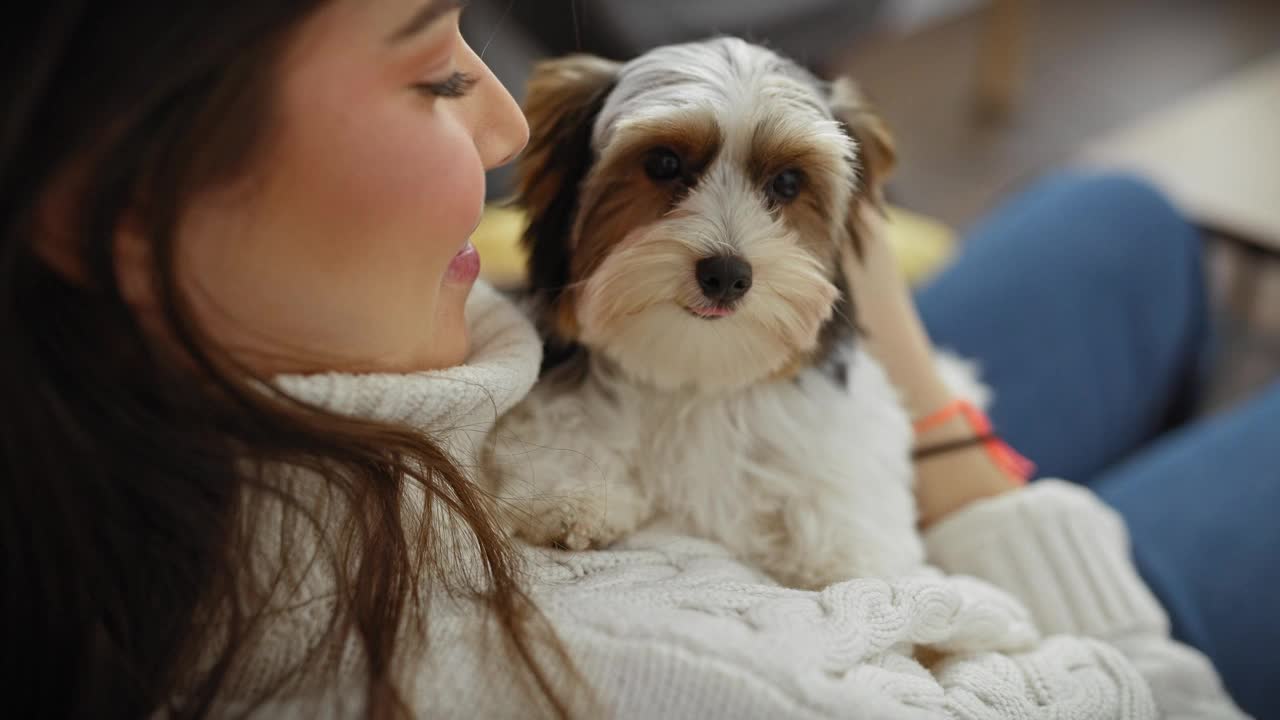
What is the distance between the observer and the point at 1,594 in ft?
2.68

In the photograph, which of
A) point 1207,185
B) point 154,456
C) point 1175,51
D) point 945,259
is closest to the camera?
point 154,456

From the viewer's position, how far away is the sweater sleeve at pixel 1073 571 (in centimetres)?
125

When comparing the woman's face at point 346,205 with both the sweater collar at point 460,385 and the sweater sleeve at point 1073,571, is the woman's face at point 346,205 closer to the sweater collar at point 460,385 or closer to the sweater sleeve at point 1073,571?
the sweater collar at point 460,385

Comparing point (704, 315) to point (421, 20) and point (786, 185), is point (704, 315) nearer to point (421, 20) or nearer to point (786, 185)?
point (786, 185)

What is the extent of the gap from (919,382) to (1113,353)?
0.61 m

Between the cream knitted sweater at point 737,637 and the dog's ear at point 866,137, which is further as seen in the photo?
the dog's ear at point 866,137

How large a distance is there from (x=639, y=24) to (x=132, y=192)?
292cm

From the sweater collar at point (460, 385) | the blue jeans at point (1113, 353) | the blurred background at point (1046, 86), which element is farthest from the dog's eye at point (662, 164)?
the blurred background at point (1046, 86)

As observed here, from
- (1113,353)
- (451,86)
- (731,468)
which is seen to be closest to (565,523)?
(731,468)

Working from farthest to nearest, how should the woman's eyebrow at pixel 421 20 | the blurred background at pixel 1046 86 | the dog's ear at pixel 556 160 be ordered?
the blurred background at pixel 1046 86
the dog's ear at pixel 556 160
the woman's eyebrow at pixel 421 20

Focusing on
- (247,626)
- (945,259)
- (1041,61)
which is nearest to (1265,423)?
(945,259)

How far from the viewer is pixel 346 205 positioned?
83cm

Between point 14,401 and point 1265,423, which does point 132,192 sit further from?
point 1265,423

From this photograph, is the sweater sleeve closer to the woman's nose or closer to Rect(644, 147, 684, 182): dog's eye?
Rect(644, 147, 684, 182): dog's eye
